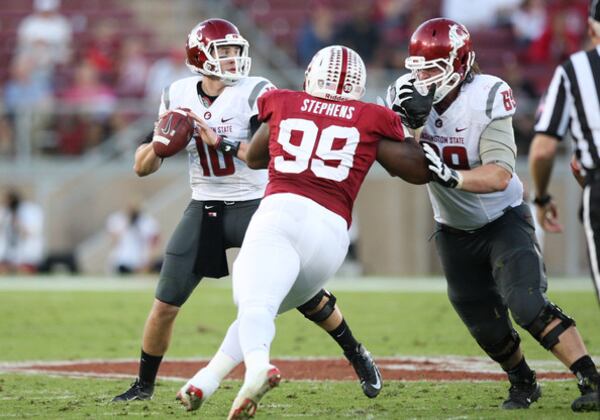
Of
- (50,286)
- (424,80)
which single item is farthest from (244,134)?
(50,286)

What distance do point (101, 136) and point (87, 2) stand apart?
Result: 3305mm

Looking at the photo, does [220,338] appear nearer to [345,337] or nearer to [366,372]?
[345,337]

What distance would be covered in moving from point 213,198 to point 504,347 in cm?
164

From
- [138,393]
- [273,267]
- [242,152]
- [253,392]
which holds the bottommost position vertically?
[138,393]

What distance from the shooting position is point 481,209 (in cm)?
568

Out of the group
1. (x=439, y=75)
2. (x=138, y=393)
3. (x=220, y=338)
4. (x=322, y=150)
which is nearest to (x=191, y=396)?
(x=322, y=150)

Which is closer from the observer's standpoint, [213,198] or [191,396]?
[191,396]

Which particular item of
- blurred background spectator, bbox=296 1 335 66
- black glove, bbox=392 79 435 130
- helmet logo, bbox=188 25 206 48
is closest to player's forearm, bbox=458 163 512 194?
black glove, bbox=392 79 435 130

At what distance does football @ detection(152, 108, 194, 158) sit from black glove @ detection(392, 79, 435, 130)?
105 cm

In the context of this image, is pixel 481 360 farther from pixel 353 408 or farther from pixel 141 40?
pixel 141 40

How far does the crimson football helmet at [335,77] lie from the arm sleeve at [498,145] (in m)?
0.65

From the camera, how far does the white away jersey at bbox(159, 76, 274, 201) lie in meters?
6.20

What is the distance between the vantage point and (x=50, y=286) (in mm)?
13453

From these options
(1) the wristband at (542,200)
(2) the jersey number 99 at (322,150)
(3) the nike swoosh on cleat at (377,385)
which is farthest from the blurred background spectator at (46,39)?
(1) the wristband at (542,200)
